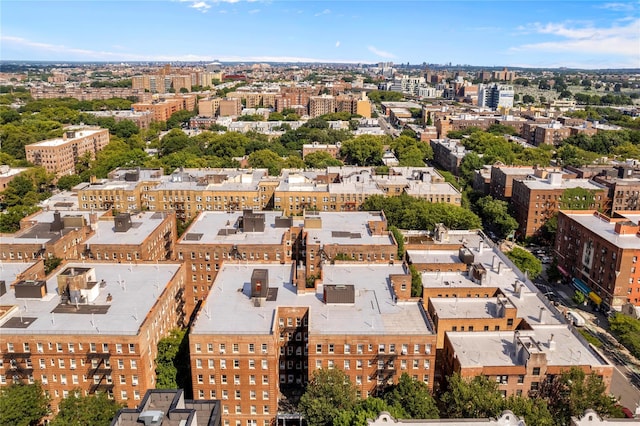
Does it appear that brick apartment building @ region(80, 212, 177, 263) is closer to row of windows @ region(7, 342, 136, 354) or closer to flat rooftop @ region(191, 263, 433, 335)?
flat rooftop @ region(191, 263, 433, 335)

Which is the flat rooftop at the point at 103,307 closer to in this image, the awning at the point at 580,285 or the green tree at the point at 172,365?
the green tree at the point at 172,365

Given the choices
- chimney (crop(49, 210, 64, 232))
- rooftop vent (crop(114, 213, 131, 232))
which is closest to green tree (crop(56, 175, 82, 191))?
chimney (crop(49, 210, 64, 232))

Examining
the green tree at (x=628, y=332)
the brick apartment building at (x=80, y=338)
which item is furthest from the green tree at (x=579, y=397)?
the brick apartment building at (x=80, y=338)

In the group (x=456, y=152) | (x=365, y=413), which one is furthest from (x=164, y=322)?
(x=456, y=152)

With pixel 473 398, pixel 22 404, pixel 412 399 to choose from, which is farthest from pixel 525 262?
pixel 22 404

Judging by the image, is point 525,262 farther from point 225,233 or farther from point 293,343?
point 225,233
